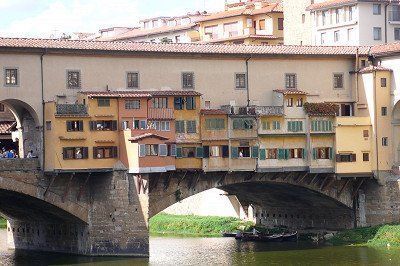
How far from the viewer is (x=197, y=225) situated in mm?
89312

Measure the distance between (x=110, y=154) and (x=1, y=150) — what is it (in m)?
10.5

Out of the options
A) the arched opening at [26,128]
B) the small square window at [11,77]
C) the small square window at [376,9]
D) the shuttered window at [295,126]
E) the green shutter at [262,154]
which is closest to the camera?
the small square window at [11,77]

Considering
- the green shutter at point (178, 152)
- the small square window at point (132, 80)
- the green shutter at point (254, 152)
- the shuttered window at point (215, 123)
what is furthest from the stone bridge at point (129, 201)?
the small square window at point (132, 80)

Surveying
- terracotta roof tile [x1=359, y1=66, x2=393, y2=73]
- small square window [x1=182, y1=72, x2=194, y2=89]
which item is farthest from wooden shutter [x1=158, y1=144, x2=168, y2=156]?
terracotta roof tile [x1=359, y1=66, x2=393, y2=73]

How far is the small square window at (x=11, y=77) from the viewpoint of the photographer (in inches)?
2771

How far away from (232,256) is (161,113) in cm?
871

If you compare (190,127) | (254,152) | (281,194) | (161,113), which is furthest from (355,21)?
(161,113)

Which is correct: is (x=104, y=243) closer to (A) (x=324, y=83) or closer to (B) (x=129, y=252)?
(B) (x=129, y=252)

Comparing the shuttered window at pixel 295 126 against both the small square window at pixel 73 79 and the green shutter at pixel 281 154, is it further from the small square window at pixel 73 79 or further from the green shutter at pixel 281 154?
the small square window at pixel 73 79

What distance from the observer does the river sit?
70.6 m

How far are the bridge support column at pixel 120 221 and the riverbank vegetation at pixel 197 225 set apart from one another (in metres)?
16.1

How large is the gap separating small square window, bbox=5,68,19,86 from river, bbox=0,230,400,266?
31.6 ft

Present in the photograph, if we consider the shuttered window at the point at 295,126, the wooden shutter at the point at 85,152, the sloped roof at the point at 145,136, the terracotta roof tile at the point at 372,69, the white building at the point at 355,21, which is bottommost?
the wooden shutter at the point at 85,152

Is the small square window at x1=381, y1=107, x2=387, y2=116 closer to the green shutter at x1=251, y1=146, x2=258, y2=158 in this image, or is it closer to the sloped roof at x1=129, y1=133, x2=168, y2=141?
the green shutter at x1=251, y1=146, x2=258, y2=158
